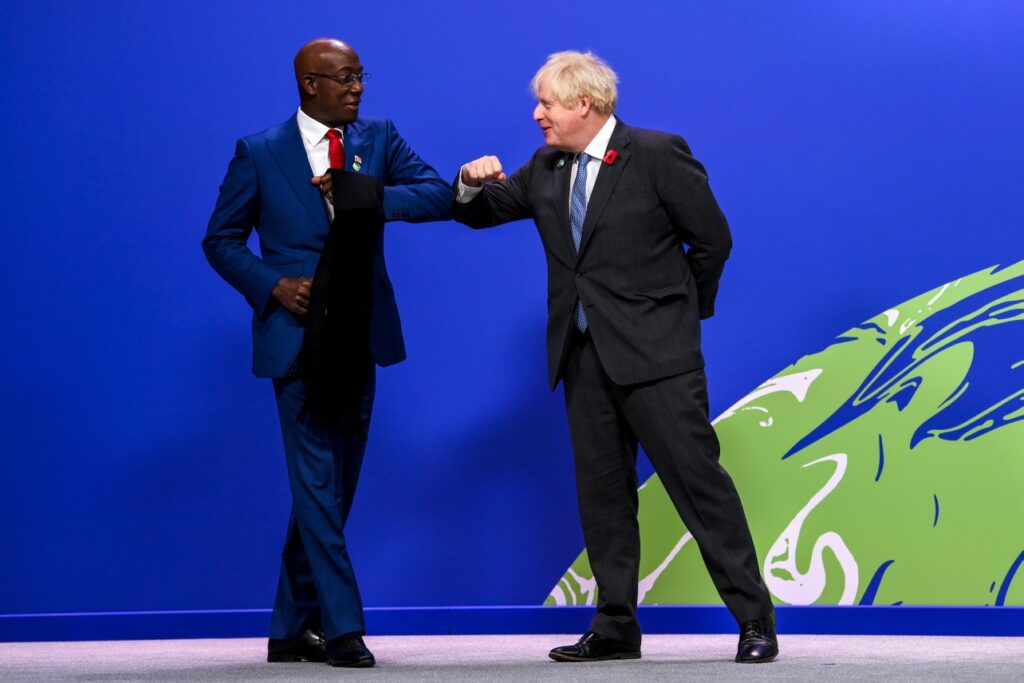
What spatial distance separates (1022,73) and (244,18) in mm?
2300

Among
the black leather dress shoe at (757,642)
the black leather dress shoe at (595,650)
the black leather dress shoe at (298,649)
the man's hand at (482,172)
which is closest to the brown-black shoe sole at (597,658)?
the black leather dress shoe at (595,650)

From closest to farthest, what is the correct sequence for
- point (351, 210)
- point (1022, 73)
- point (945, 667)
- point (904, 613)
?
point (945, 667)
point (351, 210)
point (904, 613)
point (1022, 73)

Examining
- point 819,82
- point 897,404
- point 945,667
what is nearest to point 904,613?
point 897,404

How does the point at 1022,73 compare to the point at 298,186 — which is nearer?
the point at 298,186

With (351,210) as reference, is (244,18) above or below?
above

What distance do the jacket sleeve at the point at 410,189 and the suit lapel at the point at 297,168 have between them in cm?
17

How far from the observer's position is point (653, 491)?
387 centimetres

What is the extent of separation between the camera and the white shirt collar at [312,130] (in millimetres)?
3117

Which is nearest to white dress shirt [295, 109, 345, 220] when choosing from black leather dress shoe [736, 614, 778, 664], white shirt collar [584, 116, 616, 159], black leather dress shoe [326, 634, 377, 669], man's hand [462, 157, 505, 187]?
man's hand [462, 157, 505, 187]

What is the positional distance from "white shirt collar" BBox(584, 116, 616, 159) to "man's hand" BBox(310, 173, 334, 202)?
60 centimetres

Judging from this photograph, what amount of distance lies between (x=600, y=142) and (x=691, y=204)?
0.27m

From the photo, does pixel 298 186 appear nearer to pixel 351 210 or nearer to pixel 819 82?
pixel 351 210

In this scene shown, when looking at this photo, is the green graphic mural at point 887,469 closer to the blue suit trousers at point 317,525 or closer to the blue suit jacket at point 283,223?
the blue suit trousers at point 317,525

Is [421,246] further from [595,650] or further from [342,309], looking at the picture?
[595,650]
